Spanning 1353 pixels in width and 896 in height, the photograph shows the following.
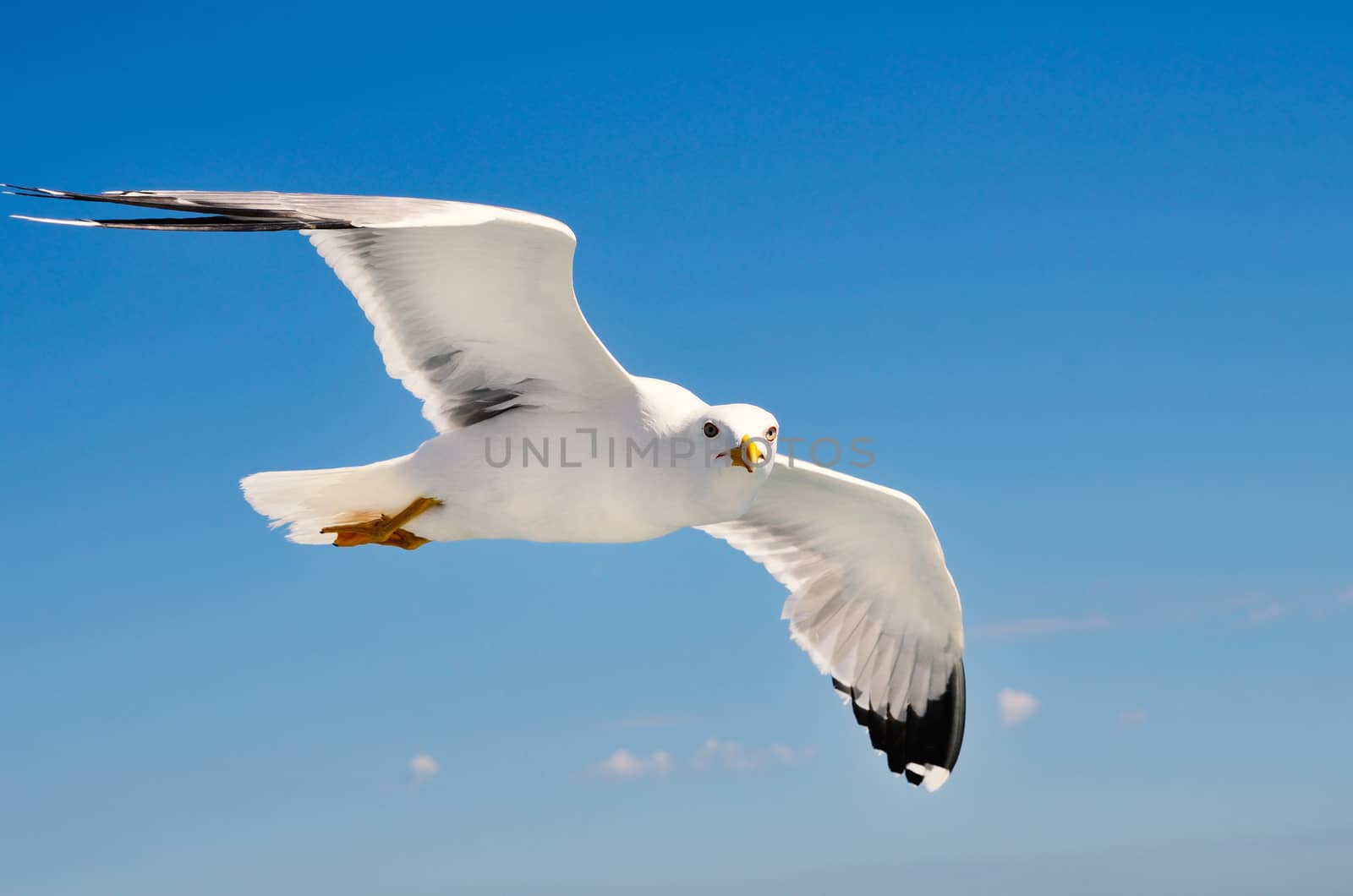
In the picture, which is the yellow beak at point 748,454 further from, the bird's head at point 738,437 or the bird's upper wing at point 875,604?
the bird's upper wing at point 875,604

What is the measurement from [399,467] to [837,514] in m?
2.71

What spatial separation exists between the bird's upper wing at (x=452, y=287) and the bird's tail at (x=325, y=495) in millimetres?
425

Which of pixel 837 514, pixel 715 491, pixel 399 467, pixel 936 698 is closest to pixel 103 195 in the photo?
pixel 399 467

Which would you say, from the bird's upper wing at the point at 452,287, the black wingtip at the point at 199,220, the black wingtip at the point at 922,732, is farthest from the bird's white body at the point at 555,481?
the black wingtip at the point at 922,732

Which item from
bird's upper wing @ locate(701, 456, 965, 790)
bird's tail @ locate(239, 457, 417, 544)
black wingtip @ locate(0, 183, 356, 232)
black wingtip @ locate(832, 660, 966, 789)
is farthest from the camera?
black wingtip @ locate(832, 660, 966, 789)

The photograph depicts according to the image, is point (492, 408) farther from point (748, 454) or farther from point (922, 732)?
point (922, 732)

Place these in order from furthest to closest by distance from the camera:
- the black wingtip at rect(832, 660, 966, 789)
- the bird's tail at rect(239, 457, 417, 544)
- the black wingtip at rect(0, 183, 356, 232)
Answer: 1. the black wingtip at rect(832, 660, 966, 789)
2. the bird's tail at rect(239, 457, 417, 544)
3. the black wingtip at rect(0, 183, 356, 232)

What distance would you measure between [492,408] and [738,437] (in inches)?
58.6

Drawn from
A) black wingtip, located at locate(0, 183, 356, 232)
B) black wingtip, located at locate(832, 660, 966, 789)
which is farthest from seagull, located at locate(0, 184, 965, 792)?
black wingtip, located at locate(832, 660, 966, 789)

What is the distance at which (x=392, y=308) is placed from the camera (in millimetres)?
5711

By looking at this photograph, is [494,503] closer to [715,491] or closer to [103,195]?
[715,491]

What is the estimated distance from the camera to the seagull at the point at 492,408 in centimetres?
502

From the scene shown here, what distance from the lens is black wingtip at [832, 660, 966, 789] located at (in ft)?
25.5

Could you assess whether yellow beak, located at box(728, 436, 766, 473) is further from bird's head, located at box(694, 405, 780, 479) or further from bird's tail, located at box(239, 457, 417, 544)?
bird's tail, located at box(239, 457, 417, 544)
